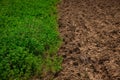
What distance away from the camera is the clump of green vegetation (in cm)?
633

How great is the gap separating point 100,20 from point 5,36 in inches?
157

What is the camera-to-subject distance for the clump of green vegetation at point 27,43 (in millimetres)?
6332

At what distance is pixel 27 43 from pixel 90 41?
6.82 ft

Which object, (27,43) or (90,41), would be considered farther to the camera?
(90,41)

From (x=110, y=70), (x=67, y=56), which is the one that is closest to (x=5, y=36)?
(x=67, y=56)

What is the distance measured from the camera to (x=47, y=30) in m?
8.41

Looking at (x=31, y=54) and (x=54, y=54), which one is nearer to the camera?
(x=31, y=54)

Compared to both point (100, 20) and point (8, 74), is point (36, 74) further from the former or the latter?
point (100, 20)

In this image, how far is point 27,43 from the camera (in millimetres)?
7184

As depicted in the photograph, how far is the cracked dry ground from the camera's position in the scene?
6.41 metres

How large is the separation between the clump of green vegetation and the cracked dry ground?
1.14 ft

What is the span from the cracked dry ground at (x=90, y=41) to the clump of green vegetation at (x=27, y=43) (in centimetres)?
35

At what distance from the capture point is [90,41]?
801 cm

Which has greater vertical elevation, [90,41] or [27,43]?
[27,43]
